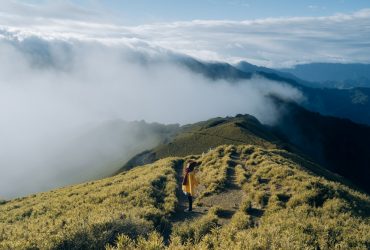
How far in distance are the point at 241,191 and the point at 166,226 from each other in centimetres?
883

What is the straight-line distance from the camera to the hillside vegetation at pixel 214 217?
12.8 metres

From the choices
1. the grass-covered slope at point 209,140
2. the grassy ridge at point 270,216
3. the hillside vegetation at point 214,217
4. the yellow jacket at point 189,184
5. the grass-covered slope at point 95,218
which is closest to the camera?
the grassy ridge at point 270,216

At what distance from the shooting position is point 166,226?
17938 millimetres

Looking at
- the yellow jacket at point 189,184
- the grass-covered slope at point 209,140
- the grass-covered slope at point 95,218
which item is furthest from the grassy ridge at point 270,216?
the grass-covered slope at point 209,140

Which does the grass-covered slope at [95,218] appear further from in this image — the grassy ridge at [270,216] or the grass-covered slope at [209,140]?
the grass-covered slope at [209,140]

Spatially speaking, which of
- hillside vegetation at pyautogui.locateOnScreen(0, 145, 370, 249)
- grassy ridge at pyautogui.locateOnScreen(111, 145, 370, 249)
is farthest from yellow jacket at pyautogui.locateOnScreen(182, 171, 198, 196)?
grassy ridge at pyautogui.locateOnScreen(111, 145, 370, 249)

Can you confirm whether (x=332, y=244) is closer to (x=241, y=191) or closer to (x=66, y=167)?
(x=241, y=191)

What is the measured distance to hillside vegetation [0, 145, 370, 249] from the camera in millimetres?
12758

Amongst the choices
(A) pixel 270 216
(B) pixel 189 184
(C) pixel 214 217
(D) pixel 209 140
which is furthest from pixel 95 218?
(D) pixel 209 140

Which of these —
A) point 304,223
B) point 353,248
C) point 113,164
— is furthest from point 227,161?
point 113,164

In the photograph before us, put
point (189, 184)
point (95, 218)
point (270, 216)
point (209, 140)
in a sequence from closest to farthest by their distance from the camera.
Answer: point (95, 218) → point (270, 216) → point (189, 184) → point (209, 140)

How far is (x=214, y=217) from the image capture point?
60.3 ft

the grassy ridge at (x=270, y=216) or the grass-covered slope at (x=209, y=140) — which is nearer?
the grassy ridge at (x=270, y=216)

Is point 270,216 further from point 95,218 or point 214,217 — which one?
point 95,218
